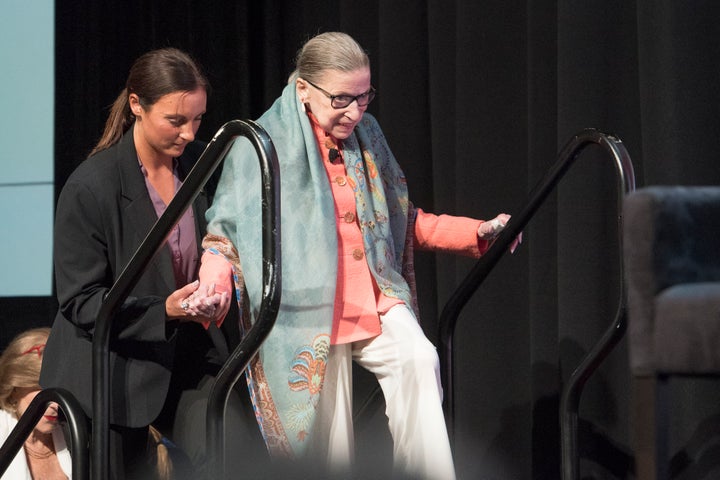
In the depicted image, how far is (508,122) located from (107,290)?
4.95 feet

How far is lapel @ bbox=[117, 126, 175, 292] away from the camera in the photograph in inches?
98.5

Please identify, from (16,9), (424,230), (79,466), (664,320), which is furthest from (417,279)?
(664,320)

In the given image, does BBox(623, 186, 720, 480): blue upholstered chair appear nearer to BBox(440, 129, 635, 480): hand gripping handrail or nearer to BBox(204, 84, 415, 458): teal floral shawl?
BBox(440, 129, 635, 480): hand gripping handrail

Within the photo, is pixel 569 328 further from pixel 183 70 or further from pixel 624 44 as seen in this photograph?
pixel 183 70

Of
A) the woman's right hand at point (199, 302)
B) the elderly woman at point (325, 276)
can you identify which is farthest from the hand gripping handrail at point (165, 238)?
the elderly woman at point (325, 276)

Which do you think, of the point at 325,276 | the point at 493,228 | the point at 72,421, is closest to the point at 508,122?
the point at 493,228

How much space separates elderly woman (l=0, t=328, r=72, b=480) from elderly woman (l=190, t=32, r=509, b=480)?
75 centimetres

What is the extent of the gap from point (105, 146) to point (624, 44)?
148 centimetres

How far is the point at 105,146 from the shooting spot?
268cm

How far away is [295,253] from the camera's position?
2477 mm

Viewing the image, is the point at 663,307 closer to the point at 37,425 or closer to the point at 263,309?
the point at 263,309

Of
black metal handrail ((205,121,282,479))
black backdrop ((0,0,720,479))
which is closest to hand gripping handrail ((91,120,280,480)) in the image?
black metal handrail ((205,121,282,479))

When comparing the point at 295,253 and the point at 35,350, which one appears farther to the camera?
the point at 35,350

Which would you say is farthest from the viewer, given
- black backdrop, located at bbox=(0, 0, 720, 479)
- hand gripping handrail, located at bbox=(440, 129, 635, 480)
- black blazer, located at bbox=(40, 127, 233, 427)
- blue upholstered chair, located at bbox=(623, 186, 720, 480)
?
black backdrop, located at bbox=(0, 0, 720, 479)
